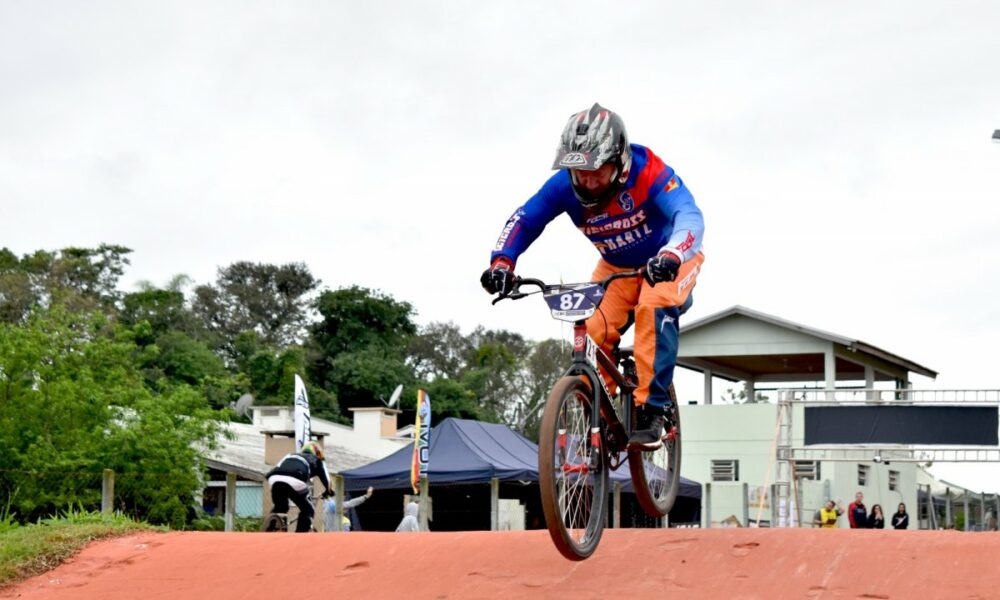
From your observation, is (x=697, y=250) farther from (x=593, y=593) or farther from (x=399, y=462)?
(x=399, y=462)

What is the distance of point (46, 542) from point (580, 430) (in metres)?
3.94

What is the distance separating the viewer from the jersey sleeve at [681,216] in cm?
707

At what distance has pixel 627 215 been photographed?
7.62 meters

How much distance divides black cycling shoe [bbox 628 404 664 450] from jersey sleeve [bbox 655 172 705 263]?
3.09ft

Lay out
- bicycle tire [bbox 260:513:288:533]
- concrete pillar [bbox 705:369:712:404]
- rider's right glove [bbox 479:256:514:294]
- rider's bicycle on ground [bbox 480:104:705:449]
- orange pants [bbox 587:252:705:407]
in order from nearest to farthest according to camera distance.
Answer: rider's bicycle on ground [bbox 480:104:705:449] < rider's right glove [bbox 479:256:514:294] < orange pants [bbox 587:252:705:407] < bicycle tire [bbox 260:513:288:533] < concrete pillar [bbox 705:369:712:404]

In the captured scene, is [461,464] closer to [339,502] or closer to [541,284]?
[339,502]

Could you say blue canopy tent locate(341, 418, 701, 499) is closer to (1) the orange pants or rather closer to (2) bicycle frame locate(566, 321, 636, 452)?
(1) the orange pants

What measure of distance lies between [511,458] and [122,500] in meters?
8.02

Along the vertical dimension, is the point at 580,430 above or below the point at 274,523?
above

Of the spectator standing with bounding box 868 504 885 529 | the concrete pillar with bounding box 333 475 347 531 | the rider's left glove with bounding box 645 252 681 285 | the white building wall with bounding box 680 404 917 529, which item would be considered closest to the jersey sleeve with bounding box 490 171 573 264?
the rider's left glove with bounding box 645 252 681 285

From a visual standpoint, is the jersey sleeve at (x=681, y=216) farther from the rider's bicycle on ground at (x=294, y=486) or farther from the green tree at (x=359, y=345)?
the green tree at (x=359, y=345)

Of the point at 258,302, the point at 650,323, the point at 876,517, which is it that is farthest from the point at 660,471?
the point at 258,302

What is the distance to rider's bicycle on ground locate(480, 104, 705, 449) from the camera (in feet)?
23.5

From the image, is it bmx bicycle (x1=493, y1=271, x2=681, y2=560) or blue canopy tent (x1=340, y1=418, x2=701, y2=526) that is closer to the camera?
bmx bicycle (x1=493, y1=271, x2=681, y2=560)
